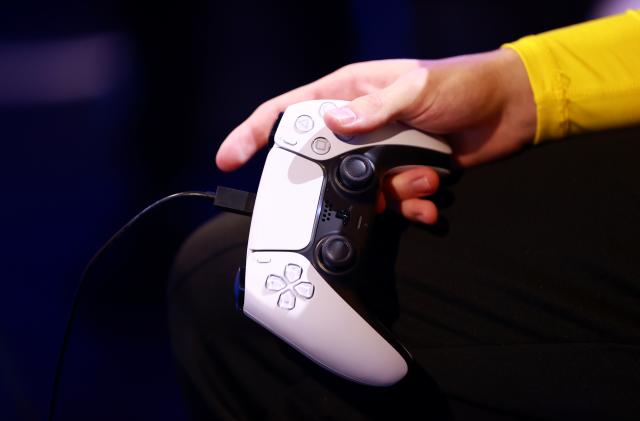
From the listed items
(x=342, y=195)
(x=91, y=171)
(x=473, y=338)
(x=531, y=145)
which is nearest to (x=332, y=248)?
(x=342, y=195)

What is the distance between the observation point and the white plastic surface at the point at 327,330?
45 cm

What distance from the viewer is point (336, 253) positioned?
0.47 metres

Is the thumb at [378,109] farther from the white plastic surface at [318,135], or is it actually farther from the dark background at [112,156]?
the dark background at [112,156]

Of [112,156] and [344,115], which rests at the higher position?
[344,115]

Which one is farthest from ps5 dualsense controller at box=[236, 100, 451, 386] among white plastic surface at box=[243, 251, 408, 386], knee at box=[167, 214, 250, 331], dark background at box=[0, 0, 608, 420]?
dark background at box=[0, 0, 608, 420]

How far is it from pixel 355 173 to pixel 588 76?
0.30 metres

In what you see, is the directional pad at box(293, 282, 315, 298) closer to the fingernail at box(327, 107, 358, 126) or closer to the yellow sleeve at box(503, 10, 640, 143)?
the fingernail at box(327, 107, 358, 126)

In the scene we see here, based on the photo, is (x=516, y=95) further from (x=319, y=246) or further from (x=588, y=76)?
(x=319, y=246)

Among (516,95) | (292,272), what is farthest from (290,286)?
(516,95)

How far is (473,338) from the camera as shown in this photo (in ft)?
1.63

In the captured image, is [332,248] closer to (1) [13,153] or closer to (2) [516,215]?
(2) [516,215]

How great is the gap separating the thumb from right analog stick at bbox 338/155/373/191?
0.09ft

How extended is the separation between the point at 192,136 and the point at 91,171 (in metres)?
0.18

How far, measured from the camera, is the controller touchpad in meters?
0.48
